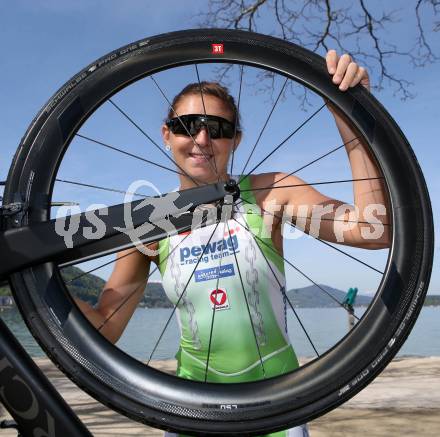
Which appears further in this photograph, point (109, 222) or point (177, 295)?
point (177, 295)

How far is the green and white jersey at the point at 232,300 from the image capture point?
1.75 meters

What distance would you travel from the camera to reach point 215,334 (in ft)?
5.81

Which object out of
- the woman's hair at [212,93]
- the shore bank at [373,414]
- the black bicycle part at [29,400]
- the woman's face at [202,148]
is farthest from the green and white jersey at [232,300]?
the shore bank at [373,414]

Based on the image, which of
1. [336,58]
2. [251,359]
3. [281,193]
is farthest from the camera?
[281,193]

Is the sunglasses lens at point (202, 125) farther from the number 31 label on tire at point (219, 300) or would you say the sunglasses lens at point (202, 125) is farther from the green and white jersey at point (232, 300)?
the number 31 label on tire at point (219, 300)

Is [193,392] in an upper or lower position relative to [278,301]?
lower

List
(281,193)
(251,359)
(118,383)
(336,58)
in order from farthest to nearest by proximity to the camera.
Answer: (281,193), (251,359), (336,58), (118,383)

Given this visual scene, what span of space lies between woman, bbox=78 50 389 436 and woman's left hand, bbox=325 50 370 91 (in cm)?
33

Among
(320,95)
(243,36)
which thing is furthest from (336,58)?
(243,36)

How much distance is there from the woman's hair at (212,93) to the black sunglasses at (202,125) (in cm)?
5

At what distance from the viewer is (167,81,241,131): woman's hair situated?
1.95 meters

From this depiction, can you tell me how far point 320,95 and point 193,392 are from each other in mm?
853

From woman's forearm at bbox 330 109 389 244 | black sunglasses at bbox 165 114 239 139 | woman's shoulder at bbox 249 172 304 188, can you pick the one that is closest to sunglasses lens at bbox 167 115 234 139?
black sunglasses at bbox 165 114 239 139

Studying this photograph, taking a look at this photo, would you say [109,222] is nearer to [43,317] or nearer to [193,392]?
[43,317]
